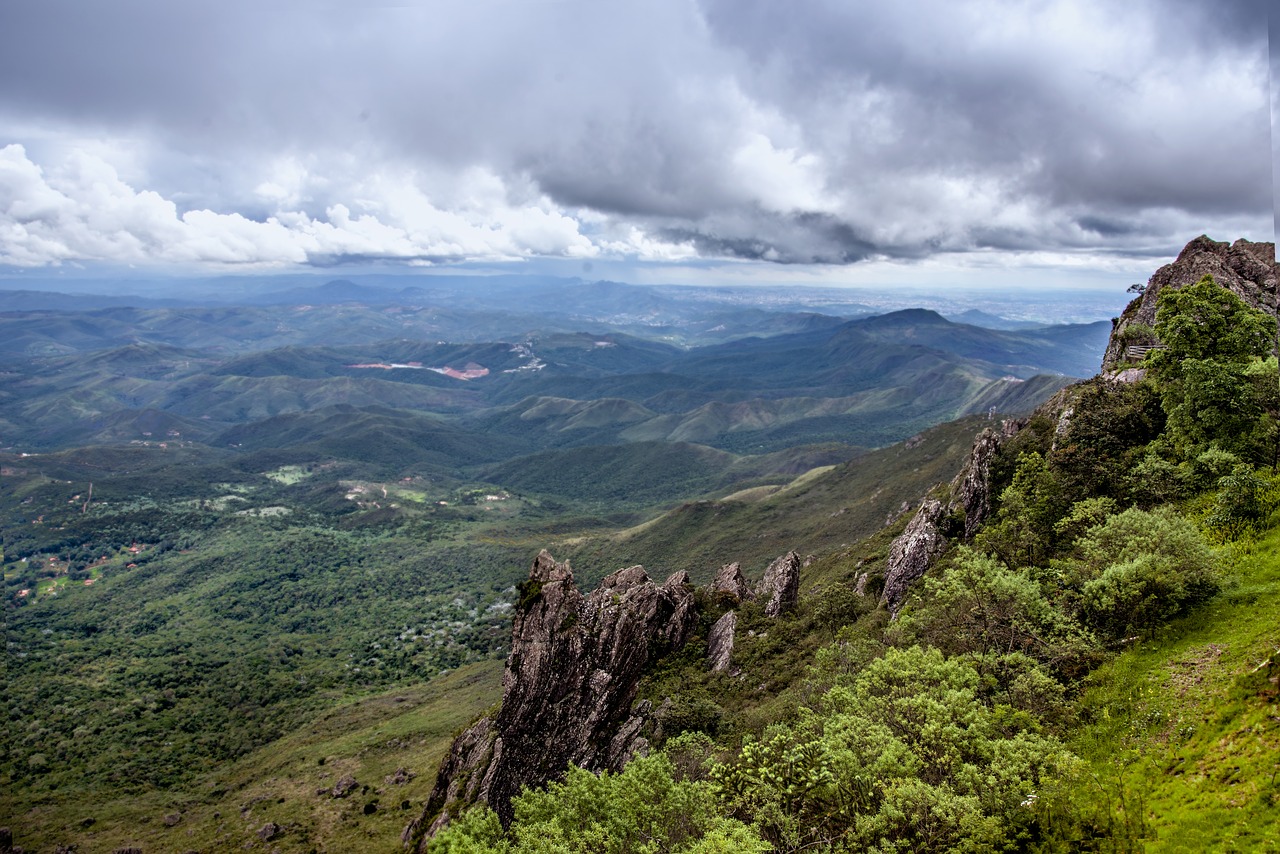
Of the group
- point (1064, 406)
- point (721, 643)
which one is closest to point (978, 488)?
point (1064, 406)

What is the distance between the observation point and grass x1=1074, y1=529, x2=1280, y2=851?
1903 centimetres

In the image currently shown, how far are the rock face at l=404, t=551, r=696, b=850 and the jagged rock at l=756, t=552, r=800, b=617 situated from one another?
32.4ft

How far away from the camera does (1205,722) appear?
23.2 metres

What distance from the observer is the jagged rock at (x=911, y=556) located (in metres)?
62.2

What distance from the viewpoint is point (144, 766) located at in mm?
126188

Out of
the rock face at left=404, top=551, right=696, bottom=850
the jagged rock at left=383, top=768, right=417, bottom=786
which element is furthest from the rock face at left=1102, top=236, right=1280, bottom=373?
the jagged rock at left=383, top=768, right=417, bottom=786

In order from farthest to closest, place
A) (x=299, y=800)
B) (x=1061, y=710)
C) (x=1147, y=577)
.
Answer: (x=299, y=800), (x=1147, y=577), (x=1061, y=710)

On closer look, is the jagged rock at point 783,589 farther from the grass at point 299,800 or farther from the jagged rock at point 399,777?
the jagged rock at point 399,777

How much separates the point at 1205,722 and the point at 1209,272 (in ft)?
254

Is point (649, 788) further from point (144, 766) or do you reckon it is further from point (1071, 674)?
point (144, 766)

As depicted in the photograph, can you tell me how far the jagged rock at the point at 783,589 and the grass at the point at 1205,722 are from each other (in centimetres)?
4469

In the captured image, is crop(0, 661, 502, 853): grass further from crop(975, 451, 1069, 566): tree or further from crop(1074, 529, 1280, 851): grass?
crop(1074, 529, 1280, 851): grass

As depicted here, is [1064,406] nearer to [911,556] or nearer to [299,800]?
[911,556]

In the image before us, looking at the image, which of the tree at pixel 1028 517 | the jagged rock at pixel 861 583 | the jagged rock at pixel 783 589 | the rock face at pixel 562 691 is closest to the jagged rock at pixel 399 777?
the rock face at pixel 562 691
